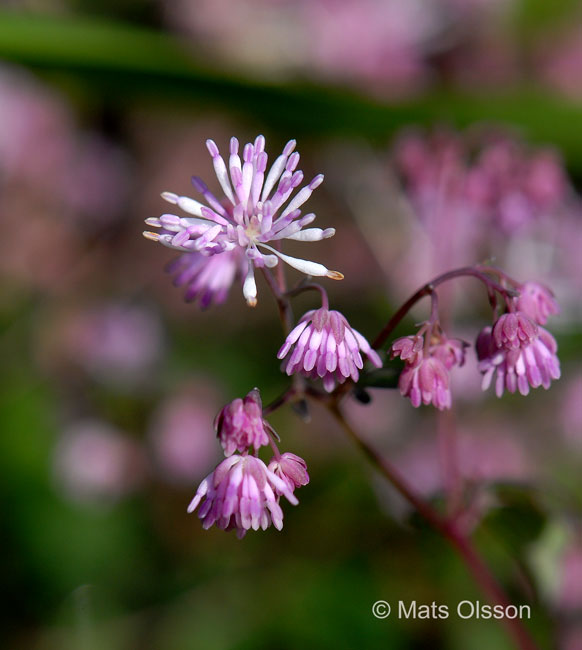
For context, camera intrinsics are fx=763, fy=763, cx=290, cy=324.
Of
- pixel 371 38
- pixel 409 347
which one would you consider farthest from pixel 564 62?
pixel 409 347

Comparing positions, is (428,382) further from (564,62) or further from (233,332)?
(564,62)

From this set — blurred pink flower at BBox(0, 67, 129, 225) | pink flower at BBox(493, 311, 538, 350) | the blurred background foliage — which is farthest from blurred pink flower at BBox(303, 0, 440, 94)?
pink flower at BBox(493, 311, 538, 350)

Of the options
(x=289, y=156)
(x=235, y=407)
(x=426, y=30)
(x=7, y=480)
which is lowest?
(x=235, y=407)

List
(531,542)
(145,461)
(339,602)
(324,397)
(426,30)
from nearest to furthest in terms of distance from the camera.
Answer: (324,397) < (531,542) < (339,602) < (145,461) < (426,30)

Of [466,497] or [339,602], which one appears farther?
[339,602]

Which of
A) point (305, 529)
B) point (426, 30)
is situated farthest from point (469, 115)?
point (305, 529)

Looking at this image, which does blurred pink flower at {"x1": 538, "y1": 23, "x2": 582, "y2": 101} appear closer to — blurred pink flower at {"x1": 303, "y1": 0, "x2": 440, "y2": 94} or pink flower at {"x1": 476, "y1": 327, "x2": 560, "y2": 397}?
blurred pink flower at {"x1": 303, "y1": 0, "x2": 440, "y2": 94}

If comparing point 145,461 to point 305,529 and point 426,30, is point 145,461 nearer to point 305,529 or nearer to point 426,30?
point 305,529
